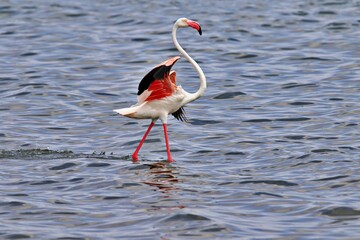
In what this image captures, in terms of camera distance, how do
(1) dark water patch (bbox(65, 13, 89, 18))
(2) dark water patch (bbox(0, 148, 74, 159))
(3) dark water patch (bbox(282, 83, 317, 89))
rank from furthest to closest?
(1) dark water patch (bbox(65, 13, 89, 18)), (3) dark water patch (bbox(282, 83, 317, 89)), (2) dark water patch (bbox(0, 148, 74, 159))

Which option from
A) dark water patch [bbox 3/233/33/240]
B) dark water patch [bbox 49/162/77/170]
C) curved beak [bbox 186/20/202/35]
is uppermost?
curved beak [bbox 186/20/202/35]

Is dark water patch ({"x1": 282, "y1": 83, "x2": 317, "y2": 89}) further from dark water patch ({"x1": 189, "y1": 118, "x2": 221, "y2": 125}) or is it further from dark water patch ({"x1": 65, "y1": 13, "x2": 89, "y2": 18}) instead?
dark water patch ({"x1": 65, "y1": 13, "x2": 89, "y2": 18})

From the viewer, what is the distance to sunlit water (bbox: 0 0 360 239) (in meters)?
9.18

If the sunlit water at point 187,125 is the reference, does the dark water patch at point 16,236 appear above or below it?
above

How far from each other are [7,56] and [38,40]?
1648mm

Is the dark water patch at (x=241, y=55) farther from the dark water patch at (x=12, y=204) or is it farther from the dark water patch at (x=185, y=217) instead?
the dark water patch at (x=185, y=217)

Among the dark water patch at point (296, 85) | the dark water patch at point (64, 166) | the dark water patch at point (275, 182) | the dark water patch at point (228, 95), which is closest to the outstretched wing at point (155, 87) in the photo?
the dark water patch at point (64, 166)

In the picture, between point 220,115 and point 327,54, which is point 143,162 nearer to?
point 220,115

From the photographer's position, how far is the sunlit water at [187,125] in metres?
9.18

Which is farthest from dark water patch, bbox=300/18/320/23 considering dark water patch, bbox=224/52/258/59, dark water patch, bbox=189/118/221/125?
dark water patch, bbox=189/118/221/125

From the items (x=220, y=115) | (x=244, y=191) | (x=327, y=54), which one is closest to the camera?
(x=244, y=191)

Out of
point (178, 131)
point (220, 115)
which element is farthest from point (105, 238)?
point (220, 115)

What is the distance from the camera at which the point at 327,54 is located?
1909 centimetres

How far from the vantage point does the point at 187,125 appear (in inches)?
554
